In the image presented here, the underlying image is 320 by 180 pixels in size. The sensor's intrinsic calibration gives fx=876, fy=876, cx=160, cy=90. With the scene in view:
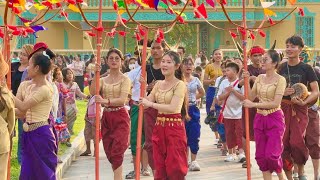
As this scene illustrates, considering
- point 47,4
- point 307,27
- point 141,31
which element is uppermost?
point 307,27

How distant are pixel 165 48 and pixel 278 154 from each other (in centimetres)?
229

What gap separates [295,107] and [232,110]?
2710 millimetres

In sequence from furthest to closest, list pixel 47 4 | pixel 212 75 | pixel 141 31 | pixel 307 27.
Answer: pixel 307 27, pixel 212 75, pixel 141 31, pixel 47 4

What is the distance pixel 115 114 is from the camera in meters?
10.9

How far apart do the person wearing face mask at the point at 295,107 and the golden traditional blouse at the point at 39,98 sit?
3484mm

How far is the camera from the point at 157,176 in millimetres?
9953

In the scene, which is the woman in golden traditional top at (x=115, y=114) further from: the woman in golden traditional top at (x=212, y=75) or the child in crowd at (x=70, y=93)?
the woman in golden traditional top at (x=212, y=75)

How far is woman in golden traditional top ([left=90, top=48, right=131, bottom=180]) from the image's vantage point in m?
10.8

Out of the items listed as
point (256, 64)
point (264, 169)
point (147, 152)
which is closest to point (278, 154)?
point (264, 169)

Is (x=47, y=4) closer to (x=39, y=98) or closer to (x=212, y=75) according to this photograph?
(x=39, y=98)

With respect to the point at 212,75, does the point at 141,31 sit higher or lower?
higher

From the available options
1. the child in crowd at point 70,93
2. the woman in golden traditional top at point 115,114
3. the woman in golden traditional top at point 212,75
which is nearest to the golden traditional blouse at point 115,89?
the woman in golden traditional top at point 115,114

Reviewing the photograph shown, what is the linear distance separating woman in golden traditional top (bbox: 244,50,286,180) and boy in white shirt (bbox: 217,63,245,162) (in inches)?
119

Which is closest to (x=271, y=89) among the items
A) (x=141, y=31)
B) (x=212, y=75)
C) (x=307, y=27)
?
(x=141, y=31)
